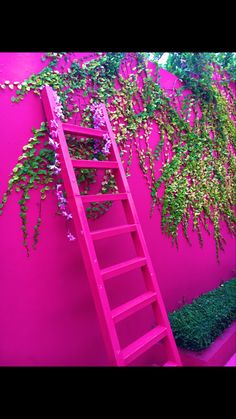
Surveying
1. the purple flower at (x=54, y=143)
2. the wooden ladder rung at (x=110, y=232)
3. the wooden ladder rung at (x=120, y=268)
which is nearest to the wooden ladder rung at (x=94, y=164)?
the purple flower at (x=54, y=143)

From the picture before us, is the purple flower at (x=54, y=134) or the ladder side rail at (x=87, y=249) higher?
the purple flower at (x=54, y=134)

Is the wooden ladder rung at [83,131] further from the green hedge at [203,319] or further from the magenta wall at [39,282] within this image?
the green hedge at [203,319]

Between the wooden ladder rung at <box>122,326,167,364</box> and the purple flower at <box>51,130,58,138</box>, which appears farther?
the purple flower at <box>51,130,58,138</box>

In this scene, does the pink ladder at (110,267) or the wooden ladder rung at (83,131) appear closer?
the pink ladder at (110,267)

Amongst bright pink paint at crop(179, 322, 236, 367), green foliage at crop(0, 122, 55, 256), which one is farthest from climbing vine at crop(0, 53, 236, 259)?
bright pink paint at crop(179, 322, 236, 367)

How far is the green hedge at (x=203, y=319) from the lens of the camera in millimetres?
2135

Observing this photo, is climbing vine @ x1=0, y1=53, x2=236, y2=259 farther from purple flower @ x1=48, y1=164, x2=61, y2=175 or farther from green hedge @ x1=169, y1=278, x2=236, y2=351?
green hedge @ x1=169, y1=278, x2=236, y2=351

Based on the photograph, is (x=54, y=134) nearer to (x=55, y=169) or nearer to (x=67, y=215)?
(x=55, y=169)

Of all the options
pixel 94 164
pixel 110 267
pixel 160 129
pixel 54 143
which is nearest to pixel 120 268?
pixel 110 267

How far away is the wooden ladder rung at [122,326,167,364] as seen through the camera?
61.1 inches

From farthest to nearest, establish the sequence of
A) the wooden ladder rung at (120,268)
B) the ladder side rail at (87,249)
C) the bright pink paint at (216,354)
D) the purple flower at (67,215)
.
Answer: the bright pink paint at (216,354)
the purple flower at (67,215)
the wooden ladder rung at (120,268)
the ladder side rail at (87,249)

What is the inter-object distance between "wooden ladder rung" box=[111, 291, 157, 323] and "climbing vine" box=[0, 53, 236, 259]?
588mm

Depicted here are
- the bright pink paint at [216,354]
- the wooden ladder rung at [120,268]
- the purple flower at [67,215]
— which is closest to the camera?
the wooden ladder rung at [120,268]

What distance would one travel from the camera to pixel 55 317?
171cm
